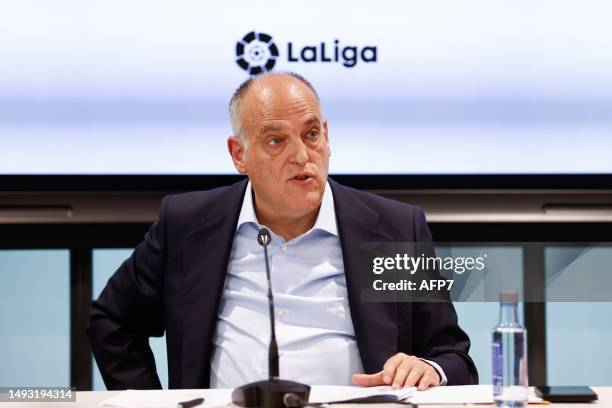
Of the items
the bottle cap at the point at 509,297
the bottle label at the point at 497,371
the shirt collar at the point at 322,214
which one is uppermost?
the shirt collar at the point at 322,214

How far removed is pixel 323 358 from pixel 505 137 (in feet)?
4.75

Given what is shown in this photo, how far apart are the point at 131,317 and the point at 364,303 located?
69 centimetres

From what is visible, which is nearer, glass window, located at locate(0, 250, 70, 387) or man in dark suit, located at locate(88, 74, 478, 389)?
man in dark suit, located at locate(88, 74, 478, 389)

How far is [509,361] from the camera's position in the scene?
1.83 meters

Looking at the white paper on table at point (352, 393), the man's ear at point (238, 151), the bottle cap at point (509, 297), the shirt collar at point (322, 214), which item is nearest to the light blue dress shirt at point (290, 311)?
the shirt collar at point (322, 214)

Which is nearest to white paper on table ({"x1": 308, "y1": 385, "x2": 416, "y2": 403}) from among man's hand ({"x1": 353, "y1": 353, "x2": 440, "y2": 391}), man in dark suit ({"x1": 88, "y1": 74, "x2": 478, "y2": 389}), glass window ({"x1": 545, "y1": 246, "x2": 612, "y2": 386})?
man's hand ({"x1": 353, "y1": 353, "x2": 440, "y2": 391})

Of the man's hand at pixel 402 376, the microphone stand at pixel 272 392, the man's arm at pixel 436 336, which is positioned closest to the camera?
the microphone stand at pixel 272 392

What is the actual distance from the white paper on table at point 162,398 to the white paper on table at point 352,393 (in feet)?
0.61

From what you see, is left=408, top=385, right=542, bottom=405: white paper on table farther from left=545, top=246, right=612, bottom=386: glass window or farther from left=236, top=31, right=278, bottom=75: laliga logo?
left=545, top=246, right=612, bottom=386: glass window

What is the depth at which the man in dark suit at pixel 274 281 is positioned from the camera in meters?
2.33

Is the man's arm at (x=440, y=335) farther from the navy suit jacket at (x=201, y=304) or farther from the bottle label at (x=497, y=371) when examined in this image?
the bottle label at (x=497, y=371)

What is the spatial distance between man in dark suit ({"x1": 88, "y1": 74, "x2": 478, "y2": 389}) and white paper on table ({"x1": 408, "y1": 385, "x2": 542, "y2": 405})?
0.76 feet

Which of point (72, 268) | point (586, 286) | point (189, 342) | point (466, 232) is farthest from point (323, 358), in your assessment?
point (72, 268)

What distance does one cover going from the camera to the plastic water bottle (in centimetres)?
176
